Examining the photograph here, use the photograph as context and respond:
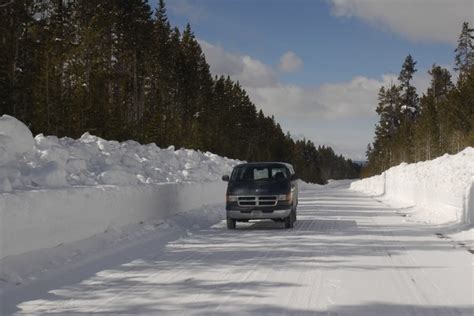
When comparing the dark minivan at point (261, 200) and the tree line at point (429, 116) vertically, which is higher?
the tree line at point (429, 116)

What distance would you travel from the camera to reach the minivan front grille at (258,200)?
1535 cm

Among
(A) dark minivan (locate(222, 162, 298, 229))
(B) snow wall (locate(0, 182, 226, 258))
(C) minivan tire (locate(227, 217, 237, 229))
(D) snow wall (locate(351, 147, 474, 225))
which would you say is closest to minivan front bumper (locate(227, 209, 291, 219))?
(A) dark minivan (locate(222, 162, 298, 229))

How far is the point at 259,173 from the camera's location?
16.8 metres

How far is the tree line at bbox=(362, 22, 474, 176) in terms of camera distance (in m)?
64.7

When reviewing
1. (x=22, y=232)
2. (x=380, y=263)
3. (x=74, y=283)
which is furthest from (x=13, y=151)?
(x=380, y=263)

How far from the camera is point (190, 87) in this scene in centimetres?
6569

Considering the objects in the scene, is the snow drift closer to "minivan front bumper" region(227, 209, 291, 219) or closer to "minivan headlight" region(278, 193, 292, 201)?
"minivan front bumper" region(227, 209, 291, 219)

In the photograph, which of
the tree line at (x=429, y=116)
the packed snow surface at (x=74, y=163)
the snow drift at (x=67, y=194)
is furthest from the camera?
the tree line at (x=429, y=116)

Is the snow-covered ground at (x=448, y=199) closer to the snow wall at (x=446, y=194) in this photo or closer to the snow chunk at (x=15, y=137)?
the snow wall at (x=446, y=194)

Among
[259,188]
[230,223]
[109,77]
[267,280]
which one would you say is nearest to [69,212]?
[267,280]

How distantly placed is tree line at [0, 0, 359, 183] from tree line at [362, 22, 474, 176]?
28521 millimetres

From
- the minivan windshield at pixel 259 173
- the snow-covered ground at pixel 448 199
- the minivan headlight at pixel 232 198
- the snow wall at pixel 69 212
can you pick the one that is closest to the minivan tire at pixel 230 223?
the minivan headlight at pixel 232 198

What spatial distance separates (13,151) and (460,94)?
6091 centimetres

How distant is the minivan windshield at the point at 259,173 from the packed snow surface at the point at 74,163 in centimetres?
328
